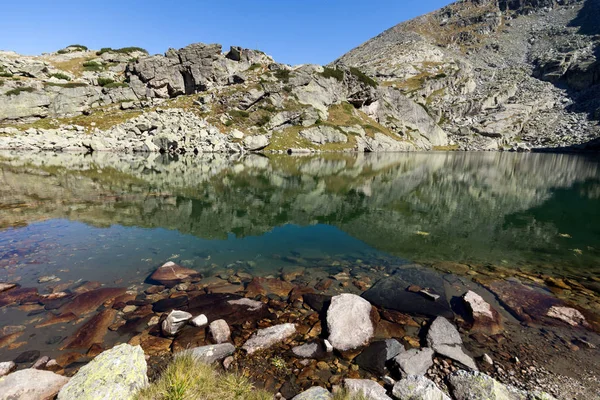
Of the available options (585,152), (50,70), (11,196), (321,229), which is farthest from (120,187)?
(585,152)

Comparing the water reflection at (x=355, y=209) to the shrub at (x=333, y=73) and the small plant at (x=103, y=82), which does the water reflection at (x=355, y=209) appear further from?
the shrub at (x=333, y=73)

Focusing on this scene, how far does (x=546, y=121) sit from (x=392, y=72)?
85317 millimetres

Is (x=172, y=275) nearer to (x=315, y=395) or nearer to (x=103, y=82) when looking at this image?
(x=315, y=395)

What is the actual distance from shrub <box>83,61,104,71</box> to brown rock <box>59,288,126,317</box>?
132429 millimetres

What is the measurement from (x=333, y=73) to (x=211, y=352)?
119535 mm

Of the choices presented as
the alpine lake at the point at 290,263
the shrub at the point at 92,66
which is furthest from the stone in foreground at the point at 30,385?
the shrub at the point at 92,66

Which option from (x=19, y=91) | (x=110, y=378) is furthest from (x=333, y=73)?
(x=110, y=378)

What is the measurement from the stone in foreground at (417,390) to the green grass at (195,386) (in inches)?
99.3

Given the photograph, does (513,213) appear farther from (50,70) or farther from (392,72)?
(392,72)

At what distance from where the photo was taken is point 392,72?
575ft

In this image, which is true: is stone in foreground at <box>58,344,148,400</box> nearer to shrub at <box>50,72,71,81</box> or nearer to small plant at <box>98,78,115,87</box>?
small plant at <box>98,78,115,87</box>

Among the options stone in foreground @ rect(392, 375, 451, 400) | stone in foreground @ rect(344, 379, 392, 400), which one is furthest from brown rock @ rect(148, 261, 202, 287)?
stone in foreground @ rect(392, 375, 451, 400)

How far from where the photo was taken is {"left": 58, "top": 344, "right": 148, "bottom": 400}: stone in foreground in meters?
4.46

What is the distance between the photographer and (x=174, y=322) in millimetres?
7527
